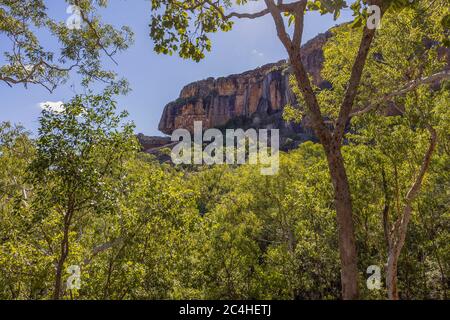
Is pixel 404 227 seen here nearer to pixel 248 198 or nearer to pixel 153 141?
pixel 248 198

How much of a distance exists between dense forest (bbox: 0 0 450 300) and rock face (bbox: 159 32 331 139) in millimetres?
51537

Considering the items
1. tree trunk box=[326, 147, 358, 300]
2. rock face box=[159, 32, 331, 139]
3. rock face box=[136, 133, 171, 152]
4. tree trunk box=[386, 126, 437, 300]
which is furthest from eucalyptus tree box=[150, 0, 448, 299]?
rock face box=[136, 133, 171, 152]

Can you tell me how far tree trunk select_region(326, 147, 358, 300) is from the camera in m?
3.54

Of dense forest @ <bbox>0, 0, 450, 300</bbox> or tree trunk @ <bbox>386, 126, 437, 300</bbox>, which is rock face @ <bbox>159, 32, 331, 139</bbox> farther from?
tree trunk @ <bbox>386, 126, 437, 300</bbox>

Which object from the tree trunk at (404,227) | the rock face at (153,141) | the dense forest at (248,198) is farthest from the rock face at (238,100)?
the tree trunk at (404,227)

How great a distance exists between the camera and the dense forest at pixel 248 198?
626cm

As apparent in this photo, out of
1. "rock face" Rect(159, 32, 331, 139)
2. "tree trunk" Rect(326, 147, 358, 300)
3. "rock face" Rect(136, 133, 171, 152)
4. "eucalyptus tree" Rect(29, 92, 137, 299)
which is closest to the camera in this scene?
"tree trunk" Rect(326, 147, 358, 300)

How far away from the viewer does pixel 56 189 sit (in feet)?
20.8

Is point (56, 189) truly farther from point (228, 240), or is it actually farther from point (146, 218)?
point (228, 240)

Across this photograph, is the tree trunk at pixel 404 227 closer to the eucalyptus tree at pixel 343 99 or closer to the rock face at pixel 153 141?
the eucalyptus tree at pixel 343 99

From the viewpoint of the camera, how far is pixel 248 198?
1756 cm

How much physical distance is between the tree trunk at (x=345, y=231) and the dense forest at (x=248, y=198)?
0.02 metres
